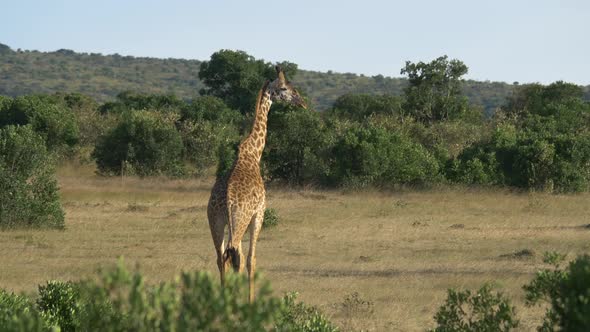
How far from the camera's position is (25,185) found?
19250mm

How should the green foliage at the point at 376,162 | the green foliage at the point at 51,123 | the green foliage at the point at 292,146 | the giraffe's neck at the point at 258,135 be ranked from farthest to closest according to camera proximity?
the green foliage at the point at 51,123 < the green foliage at the point at 292,146 < the green foliage at the point at 376,162 < the giraffe's neck at the point at 258,135

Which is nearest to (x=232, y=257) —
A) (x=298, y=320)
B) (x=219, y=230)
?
(x=219, y=230)

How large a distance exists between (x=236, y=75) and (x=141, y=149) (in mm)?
23140

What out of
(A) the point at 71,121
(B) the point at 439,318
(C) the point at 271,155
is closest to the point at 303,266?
(B) the point at 439,318

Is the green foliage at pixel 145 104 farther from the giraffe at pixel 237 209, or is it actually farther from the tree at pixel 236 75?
the giraffe at pixel 237 209

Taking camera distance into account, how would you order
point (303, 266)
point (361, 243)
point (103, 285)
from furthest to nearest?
point (361, 243) < point (303, 266) < point (103, 285)

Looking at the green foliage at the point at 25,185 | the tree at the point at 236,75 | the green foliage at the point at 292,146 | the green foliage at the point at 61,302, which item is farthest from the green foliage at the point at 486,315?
the tree at the point at 236,75

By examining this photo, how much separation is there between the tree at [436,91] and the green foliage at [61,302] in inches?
1375

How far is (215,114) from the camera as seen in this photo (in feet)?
137

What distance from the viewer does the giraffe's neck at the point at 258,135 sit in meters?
Result: 10.1

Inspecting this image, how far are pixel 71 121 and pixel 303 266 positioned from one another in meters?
23.8

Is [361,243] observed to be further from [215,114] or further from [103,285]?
[215,114]

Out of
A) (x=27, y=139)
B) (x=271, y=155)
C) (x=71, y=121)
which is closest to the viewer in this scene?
(x=27, y=139)

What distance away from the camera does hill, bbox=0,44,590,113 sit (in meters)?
101
